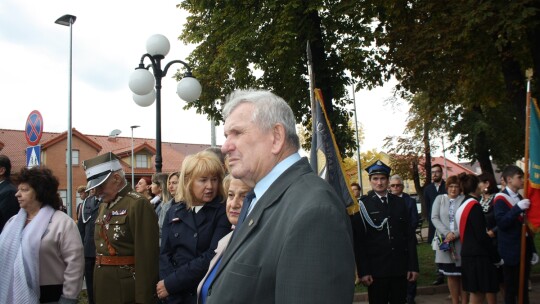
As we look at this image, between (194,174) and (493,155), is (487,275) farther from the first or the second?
(493,155)

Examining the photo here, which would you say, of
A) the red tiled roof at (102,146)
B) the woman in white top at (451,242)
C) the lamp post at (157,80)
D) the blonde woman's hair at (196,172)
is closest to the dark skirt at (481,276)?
the woman in white top at (451,242)

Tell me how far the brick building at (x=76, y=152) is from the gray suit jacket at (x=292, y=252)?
139 feet

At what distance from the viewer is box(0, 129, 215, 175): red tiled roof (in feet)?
152

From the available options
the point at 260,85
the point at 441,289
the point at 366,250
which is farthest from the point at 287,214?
the point at 260,85

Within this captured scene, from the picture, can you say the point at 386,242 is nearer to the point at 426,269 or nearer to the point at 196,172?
the point at 196,172

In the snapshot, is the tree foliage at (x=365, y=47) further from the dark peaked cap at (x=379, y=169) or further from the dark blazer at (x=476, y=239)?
the dark peaked cap at (x=379, y=169)

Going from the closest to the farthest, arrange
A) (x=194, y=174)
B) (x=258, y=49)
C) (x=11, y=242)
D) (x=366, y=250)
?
1. (x=194, y=174)
2. (x=11, y=242)
3. (x=366, y=250)
4. (x=258, y=49)

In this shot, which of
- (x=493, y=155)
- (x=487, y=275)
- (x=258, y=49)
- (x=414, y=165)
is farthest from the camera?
(x=414, y=165)

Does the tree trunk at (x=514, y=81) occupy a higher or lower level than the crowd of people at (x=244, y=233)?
higher

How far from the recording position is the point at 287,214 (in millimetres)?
1867

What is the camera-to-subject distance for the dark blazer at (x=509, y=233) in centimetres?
678

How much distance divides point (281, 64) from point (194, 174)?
399 inches

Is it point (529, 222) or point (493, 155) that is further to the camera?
point (493, 155)

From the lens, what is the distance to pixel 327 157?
274 inches
